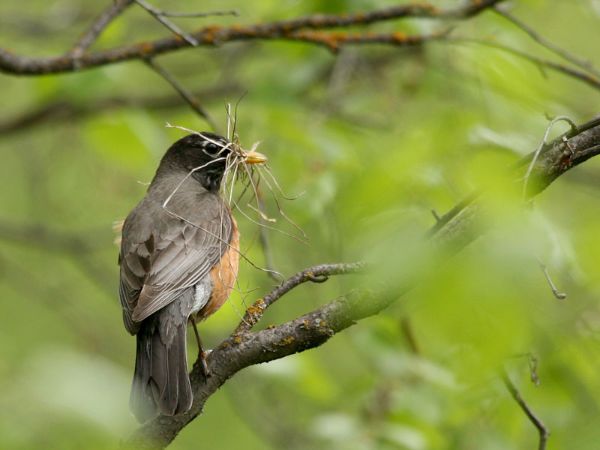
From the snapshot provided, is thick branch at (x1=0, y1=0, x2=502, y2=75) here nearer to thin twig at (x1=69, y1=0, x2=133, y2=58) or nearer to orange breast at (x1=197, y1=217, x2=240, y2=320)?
thin twig at (x1=69, y1=0, x2=133, y2=58)

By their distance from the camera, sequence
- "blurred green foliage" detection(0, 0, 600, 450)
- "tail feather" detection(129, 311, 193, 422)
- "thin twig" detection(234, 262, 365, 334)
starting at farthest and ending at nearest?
"tail feather" detection(129, 311, 193, 422), "thin twig" detection(234, 262, 365, 334), "blurred green foliage" detection(0, 0, 600, 450)

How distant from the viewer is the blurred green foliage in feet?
4.35

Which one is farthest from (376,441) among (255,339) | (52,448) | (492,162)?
(52,448)

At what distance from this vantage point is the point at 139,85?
719 cm

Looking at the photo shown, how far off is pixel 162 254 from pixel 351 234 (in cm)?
125

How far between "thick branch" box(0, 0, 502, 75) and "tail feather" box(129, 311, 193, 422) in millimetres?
1075

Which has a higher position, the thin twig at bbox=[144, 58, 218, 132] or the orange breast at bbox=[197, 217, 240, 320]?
the thin twig at bbox=[144, 58, 218, 132]

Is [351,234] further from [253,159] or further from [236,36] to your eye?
[236,36]

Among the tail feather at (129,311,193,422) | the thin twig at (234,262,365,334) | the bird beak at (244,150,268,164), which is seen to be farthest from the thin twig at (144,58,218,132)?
the thin twig at (234,262,365,334)

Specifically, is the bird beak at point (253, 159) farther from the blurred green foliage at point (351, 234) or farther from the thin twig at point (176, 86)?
the thin twig at point (176, 86)

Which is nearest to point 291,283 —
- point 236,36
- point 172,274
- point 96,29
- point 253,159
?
point 253,159

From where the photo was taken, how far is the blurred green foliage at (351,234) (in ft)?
4.35

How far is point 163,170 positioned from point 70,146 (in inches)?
84.9

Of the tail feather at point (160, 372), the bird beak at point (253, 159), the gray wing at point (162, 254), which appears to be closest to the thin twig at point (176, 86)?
the gray wing at point (162, 254)
